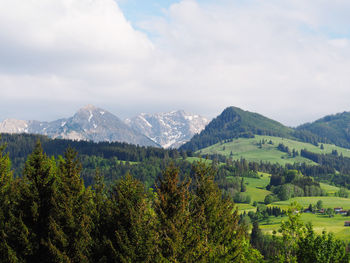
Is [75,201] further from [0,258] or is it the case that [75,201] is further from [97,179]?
[97,179]

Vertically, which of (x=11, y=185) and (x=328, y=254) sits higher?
(x=11, y=185)

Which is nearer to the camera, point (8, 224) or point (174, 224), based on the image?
point (8, 224)

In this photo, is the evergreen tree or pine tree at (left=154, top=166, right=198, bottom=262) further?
pine tree at (left=154, top=166, right=198, bottom=262)

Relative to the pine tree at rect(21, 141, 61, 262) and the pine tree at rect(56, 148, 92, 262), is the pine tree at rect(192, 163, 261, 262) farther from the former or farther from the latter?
the pine tree at rect(21, 141, 61, 262)

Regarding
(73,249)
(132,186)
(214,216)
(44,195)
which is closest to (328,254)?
(214,216)

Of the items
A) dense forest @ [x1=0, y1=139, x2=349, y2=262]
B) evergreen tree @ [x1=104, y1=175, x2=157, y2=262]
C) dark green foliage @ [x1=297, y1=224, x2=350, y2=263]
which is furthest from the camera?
dark green foliage @ [x1=297, y1=224, x2=350, y2=263]

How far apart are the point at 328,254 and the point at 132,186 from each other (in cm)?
3285

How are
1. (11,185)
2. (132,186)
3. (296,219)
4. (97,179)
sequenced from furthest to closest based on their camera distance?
(97,179) < (296,219) < (11,185) < (132,186)

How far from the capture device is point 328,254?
55.3 meters

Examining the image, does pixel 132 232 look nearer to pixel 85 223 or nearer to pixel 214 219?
pixel 85 223

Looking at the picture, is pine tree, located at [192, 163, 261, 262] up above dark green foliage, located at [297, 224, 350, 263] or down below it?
above

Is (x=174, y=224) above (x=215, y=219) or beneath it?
above

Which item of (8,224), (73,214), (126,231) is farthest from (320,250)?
(8,224)

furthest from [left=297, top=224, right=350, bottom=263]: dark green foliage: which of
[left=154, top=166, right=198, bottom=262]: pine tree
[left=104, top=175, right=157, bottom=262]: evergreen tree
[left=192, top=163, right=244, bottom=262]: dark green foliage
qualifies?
[left=104, top=175, right=157, bottom=262]: evergreen tree
